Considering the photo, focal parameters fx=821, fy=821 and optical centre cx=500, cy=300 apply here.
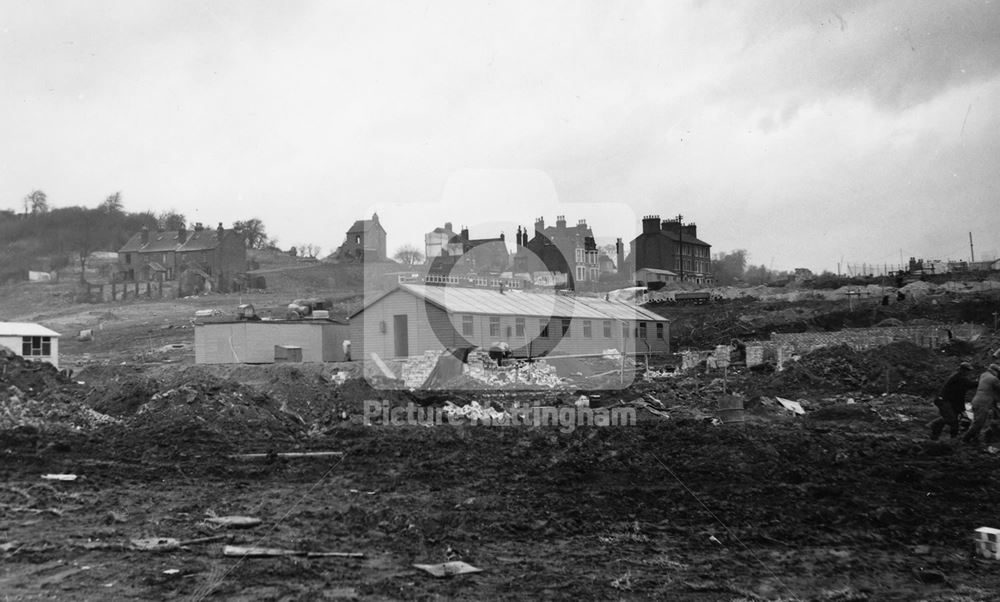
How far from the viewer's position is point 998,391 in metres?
14.4

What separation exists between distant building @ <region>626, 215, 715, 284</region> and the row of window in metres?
35.2

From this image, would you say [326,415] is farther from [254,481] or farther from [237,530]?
[237,530]

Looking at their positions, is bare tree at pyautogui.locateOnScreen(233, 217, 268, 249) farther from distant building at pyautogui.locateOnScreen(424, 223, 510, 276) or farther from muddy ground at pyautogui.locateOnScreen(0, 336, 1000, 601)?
muddy ground at pyautogui.locateOnScreen(0, 336, 1000, 601)

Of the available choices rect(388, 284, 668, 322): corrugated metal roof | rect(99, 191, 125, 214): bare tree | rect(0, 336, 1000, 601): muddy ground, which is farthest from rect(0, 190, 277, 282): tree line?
rect(0, 336, 1000, 601): muddy ground

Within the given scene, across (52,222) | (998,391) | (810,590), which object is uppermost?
(52,222)

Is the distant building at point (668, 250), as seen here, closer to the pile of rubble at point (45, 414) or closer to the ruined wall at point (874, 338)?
the ruined wall at point (874, 338)

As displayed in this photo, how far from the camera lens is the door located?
30609 millimetres

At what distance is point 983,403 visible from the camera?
567 inches

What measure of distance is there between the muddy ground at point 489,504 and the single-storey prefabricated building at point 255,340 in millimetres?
13255

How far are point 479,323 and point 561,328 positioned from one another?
16.5 ft

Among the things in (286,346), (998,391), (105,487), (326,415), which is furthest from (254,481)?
(286,346)

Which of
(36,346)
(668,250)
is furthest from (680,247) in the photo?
(36,346)

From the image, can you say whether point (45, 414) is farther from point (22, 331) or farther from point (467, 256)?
point (467, 256)

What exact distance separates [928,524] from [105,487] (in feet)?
35.9
